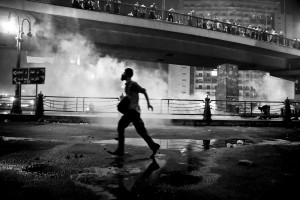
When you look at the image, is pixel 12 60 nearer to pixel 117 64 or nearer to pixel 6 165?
pixel 117 64

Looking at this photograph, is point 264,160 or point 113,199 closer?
point 113,199

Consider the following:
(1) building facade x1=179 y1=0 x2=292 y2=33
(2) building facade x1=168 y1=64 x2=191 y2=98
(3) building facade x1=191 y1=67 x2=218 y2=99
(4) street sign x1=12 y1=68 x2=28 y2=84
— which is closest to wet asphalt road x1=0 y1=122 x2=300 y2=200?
(4) street sign x1=12 y1=68 x2=28 y2=84

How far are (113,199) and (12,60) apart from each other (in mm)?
62497

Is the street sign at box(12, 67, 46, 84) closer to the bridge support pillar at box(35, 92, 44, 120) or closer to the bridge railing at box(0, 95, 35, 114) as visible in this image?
the bridge support pillar at box(35, 92, 44, 120)

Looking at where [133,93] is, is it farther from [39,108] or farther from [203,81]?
[203,81]

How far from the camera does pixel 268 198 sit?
298 centimetres

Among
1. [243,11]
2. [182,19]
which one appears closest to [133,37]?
[182,19]

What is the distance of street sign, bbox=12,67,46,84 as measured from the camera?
14.1 meters

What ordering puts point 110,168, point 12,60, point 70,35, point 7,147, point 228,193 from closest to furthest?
point 228,193 < point 110,168 < point 7,147 < point 70,35 < point 12,60

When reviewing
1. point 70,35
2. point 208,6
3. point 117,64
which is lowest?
point 70,35

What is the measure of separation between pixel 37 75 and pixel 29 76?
55cm

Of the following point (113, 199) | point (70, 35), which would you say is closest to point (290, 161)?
point (113, 199)

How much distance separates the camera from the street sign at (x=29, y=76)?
46.4ft

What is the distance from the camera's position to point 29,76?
47.0 feet
